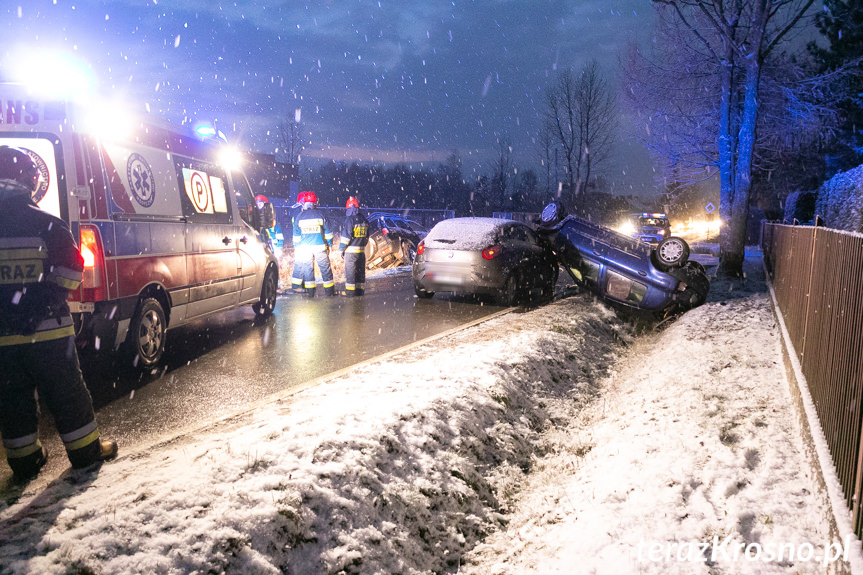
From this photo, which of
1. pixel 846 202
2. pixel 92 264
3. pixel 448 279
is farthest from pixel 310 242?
pixel 846 202

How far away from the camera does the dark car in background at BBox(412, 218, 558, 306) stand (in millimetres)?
9883

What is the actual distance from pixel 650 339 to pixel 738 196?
28.0 ft

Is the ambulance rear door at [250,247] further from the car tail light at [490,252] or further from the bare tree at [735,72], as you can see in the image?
the bare tree at [735,72]

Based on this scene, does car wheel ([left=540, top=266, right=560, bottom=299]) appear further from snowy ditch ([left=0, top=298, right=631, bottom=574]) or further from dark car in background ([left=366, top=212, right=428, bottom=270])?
snowy ditch ([left=0, top=298, right=631, bottom=574])

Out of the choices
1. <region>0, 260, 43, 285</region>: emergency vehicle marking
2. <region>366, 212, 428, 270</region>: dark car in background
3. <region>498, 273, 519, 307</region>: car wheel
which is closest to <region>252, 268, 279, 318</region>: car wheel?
<region>498, 273, 519, 307</region>: car wheel

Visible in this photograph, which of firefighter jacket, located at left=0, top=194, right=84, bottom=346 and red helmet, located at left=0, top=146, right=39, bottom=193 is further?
red helmet, located at left=0, top=146, right=39, bottom=193

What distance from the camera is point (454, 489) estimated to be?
3699mm

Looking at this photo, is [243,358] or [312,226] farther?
[312,226]

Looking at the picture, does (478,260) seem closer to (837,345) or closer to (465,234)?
(465,234)

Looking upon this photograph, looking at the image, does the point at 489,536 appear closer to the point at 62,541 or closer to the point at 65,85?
the point at 62,541

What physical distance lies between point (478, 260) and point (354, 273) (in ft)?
9.40

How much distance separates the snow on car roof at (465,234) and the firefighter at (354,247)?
1596mm

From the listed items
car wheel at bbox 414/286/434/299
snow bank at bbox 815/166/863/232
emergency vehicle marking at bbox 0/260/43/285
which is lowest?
car wheel at bbox 414/286/434/299

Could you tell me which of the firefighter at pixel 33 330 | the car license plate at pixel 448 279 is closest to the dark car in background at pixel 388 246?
the car license plate at pixel 448 279
